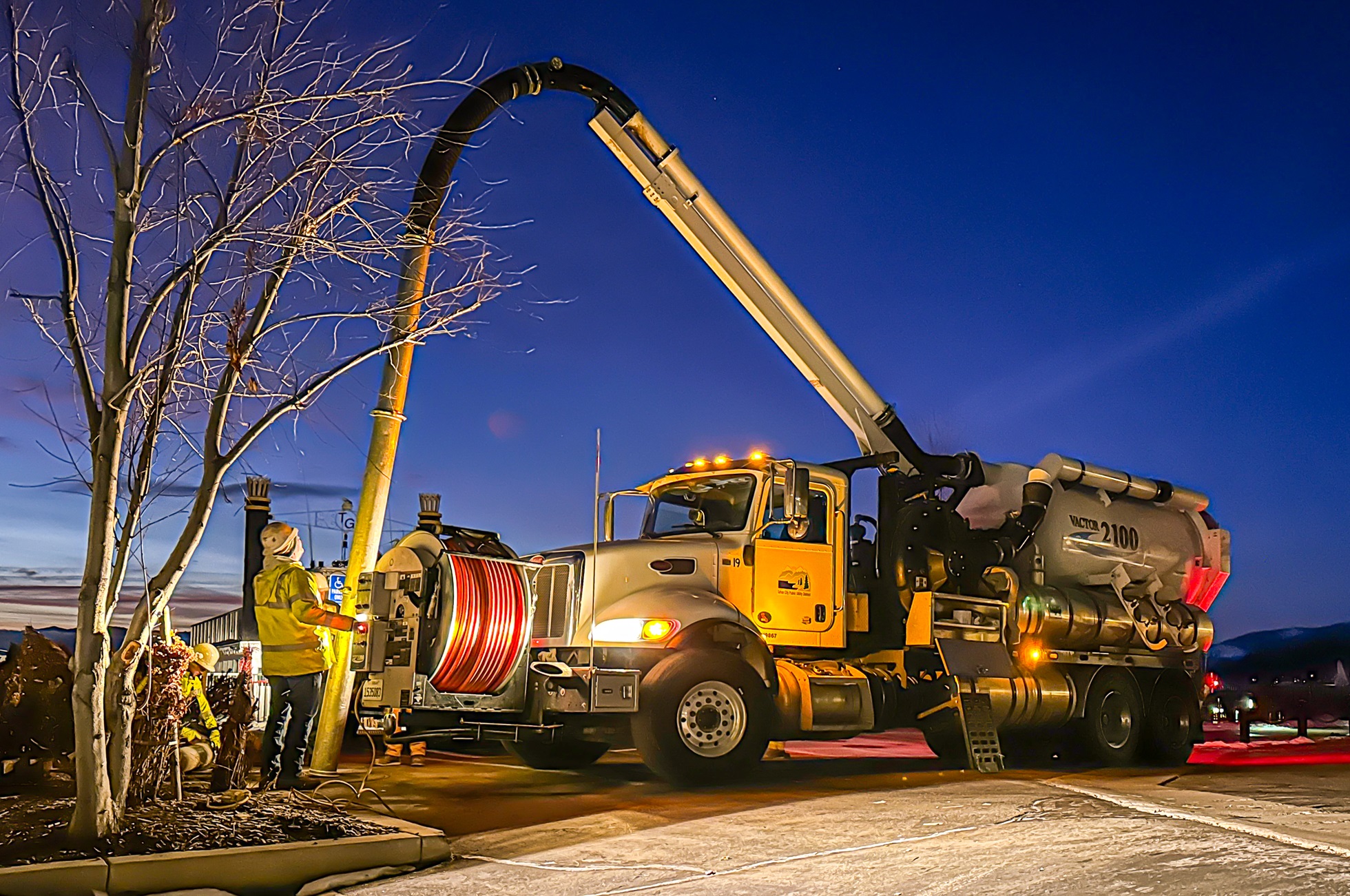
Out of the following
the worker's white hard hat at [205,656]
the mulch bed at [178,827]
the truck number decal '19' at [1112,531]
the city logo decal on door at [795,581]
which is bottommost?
the mulch bed at [178,827]

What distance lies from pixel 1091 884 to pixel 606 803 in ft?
14.9

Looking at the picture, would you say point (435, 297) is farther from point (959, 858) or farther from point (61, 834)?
point (959, 858)

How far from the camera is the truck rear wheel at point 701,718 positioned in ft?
34.8

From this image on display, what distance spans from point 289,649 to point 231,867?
3.04m

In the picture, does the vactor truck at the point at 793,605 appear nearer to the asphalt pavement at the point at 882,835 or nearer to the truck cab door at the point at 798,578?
the truck cab door at the point at 798,578

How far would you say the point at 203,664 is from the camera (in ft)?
26.9

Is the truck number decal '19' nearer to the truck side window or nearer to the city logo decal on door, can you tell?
the truck side window

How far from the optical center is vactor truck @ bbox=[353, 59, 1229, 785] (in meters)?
10.3

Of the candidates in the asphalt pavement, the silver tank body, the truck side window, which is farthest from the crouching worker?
the silver tank body

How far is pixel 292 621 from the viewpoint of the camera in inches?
Result: 355

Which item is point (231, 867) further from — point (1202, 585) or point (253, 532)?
point (253, 532)

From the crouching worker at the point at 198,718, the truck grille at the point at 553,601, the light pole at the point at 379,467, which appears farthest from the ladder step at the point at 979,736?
the crouching worker at the point at 198,718

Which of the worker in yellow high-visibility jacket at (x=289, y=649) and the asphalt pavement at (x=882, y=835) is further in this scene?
the worker in yellow high-visibility jacket at (x=289, y=649)

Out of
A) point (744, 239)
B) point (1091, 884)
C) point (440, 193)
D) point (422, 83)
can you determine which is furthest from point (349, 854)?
point (744, 239)
